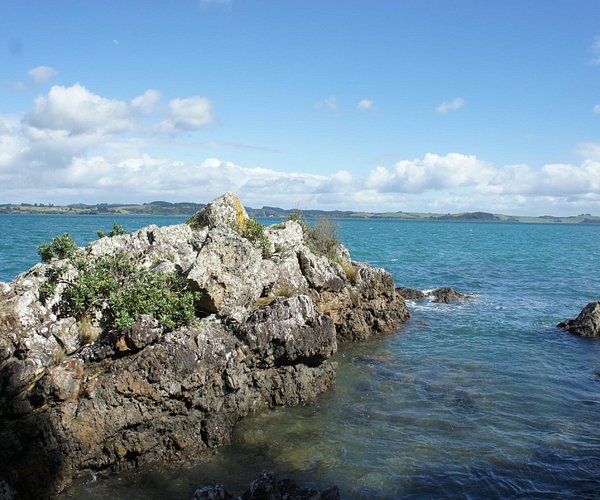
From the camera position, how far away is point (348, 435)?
1692 cm

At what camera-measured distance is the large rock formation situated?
13984mm

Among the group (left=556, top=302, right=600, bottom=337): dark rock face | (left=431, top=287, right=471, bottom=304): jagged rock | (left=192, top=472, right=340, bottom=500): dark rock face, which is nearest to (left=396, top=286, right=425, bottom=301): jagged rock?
(left=431, top=287, right=471, bottom=304): jagged rock

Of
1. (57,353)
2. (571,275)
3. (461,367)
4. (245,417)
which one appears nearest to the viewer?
(57,353)

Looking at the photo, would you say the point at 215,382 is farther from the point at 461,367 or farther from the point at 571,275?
the point at 571,275

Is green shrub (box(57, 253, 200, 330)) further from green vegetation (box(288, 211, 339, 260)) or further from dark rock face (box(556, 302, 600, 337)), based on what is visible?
dark rock face (box(556, 302, 600, 337))

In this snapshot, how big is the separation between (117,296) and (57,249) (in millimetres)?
4290

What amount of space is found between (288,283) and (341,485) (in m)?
11.9

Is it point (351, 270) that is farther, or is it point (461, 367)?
point (351, 270)

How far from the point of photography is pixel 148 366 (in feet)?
51.1

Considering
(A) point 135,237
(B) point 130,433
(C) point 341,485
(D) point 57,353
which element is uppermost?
(A) point 135,237

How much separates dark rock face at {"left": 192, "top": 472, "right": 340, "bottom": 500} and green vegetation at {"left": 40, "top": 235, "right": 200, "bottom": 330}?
261 inches

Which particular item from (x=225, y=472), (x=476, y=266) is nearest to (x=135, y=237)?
(x=225, y=472)

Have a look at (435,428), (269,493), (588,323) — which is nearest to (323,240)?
(588,323)

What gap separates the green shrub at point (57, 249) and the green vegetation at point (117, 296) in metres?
0.90
